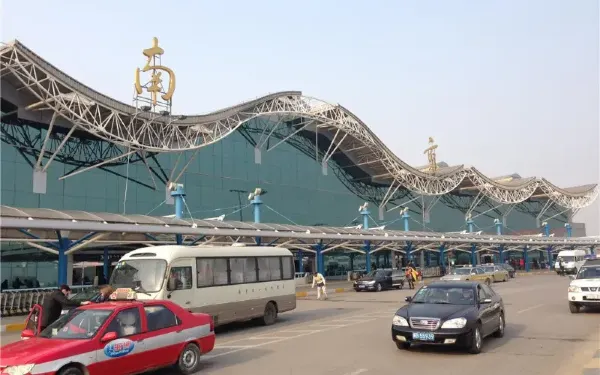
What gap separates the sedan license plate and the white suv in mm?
9071

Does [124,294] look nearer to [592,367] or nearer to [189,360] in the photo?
[189,360]

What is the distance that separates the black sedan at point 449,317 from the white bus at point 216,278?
19.5 ft

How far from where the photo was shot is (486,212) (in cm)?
7931

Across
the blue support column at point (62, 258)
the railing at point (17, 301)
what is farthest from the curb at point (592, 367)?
the railing at point (17, 301)

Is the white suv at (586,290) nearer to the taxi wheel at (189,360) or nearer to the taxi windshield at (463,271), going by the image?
the taxi wheel at (189,360)

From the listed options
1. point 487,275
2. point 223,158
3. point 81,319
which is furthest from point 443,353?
point 223,158

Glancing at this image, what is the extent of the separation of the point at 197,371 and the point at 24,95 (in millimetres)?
29345

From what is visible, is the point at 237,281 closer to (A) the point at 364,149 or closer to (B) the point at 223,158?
(B) the point at 223,158

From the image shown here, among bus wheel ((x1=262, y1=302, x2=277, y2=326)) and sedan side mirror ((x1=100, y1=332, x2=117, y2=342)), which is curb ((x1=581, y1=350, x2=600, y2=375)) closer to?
sedan side mirror ((x1=100, y1=332, x2=117, y2=342))

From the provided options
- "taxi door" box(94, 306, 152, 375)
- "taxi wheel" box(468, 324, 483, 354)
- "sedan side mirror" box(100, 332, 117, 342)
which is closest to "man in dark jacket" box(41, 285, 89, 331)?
"taxi door" box(94, 306, 152, 375)

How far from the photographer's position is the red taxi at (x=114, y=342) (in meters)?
7.61

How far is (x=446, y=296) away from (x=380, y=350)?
203cm

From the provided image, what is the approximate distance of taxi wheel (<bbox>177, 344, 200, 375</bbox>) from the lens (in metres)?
9.77

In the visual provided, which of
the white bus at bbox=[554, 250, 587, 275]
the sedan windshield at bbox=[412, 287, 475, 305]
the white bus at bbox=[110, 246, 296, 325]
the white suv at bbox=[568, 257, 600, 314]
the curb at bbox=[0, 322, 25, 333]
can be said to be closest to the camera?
the sedan windshield at bbox=[412, 287, 475, 305]
